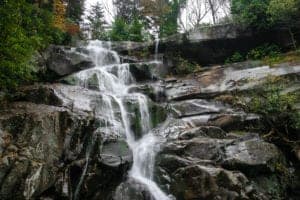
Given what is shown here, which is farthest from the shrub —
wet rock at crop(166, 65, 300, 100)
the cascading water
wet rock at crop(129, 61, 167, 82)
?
wet rock at crop(129, 61, 167, 82)

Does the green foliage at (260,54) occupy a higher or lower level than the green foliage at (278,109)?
higher

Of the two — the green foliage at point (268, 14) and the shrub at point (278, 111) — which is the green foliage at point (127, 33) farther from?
the shrub at point (278, 111)

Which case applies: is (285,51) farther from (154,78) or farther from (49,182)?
(49,182)

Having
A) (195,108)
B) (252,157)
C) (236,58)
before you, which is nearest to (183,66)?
(236,58)

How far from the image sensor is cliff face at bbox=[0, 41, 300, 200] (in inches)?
337

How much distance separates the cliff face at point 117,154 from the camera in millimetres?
8570

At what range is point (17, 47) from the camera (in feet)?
32.0

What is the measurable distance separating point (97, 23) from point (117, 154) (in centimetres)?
1979

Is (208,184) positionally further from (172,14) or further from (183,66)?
(172,14)

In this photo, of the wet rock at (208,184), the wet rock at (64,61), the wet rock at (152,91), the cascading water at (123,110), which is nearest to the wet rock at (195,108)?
the wet rock at (152,91)

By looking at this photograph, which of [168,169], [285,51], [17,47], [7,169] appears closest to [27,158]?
[7,169]

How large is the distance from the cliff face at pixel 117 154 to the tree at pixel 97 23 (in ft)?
42.4

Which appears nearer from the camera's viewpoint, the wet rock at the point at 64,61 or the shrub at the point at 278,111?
the shrub at the point at 278,111

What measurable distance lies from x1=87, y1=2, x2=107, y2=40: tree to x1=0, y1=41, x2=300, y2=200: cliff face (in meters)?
12.9
